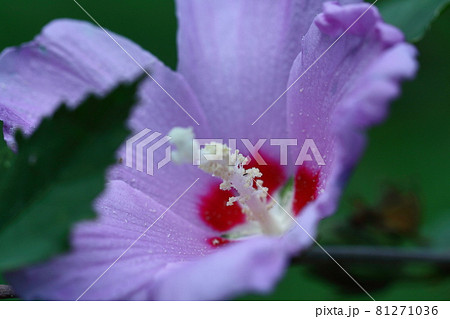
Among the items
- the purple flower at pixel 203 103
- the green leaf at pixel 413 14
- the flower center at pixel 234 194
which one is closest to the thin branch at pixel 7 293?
the purple flower at pixel 203 103

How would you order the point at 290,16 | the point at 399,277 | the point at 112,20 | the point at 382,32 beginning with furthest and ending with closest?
the point at 112,20, the point at 399,277, the point at 290,16, the point at 382,32

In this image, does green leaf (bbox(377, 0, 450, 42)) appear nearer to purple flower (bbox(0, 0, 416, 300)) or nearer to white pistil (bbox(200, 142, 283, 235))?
purple flower (bbox(0, 0, 416, 300))

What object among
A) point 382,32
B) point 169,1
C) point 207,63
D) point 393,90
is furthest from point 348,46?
point 169,1

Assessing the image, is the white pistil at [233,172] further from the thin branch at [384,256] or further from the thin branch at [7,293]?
the thin branch at [7,293]

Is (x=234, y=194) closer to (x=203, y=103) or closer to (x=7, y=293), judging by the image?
(x=203, y=103)

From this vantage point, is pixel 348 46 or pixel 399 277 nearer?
pixel 348 46

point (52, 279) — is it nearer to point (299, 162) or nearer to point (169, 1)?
point (299, 162)
